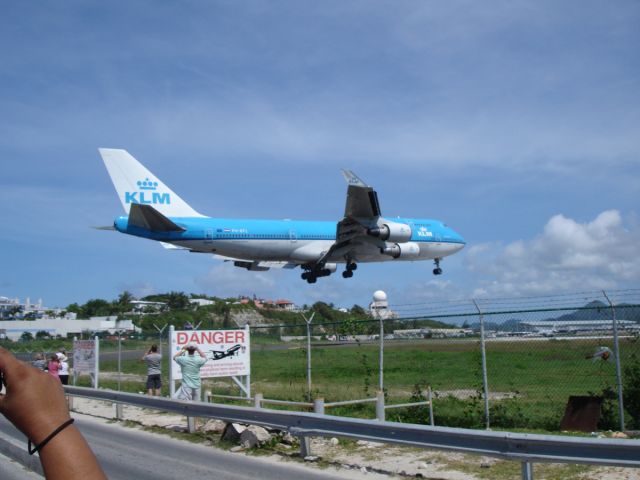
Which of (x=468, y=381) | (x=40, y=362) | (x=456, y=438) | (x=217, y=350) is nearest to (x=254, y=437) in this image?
(x=456, y=438)

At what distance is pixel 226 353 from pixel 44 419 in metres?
14.3

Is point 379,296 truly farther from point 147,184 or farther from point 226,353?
point 226,353

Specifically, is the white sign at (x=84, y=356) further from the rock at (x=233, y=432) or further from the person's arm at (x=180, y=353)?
the rock at (x=233, y=432)

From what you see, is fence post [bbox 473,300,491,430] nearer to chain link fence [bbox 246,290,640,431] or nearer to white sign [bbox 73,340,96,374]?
chain link fence [bbox 246,290,640,431]

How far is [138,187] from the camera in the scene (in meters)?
34.0

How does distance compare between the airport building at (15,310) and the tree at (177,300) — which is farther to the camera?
the tree at (177,300)

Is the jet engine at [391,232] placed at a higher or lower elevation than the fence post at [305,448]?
higher

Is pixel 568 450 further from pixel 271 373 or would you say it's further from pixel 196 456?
pixel 271 373

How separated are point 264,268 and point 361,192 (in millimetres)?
8370

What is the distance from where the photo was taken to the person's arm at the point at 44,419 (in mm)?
1839

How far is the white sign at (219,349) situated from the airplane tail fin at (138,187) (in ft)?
59.8

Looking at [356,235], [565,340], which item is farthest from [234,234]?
[565,340]

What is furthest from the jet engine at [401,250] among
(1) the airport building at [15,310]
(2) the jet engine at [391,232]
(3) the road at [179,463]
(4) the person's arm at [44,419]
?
(4) the person's arm at [44,419]

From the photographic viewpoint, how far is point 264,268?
3650 cm
